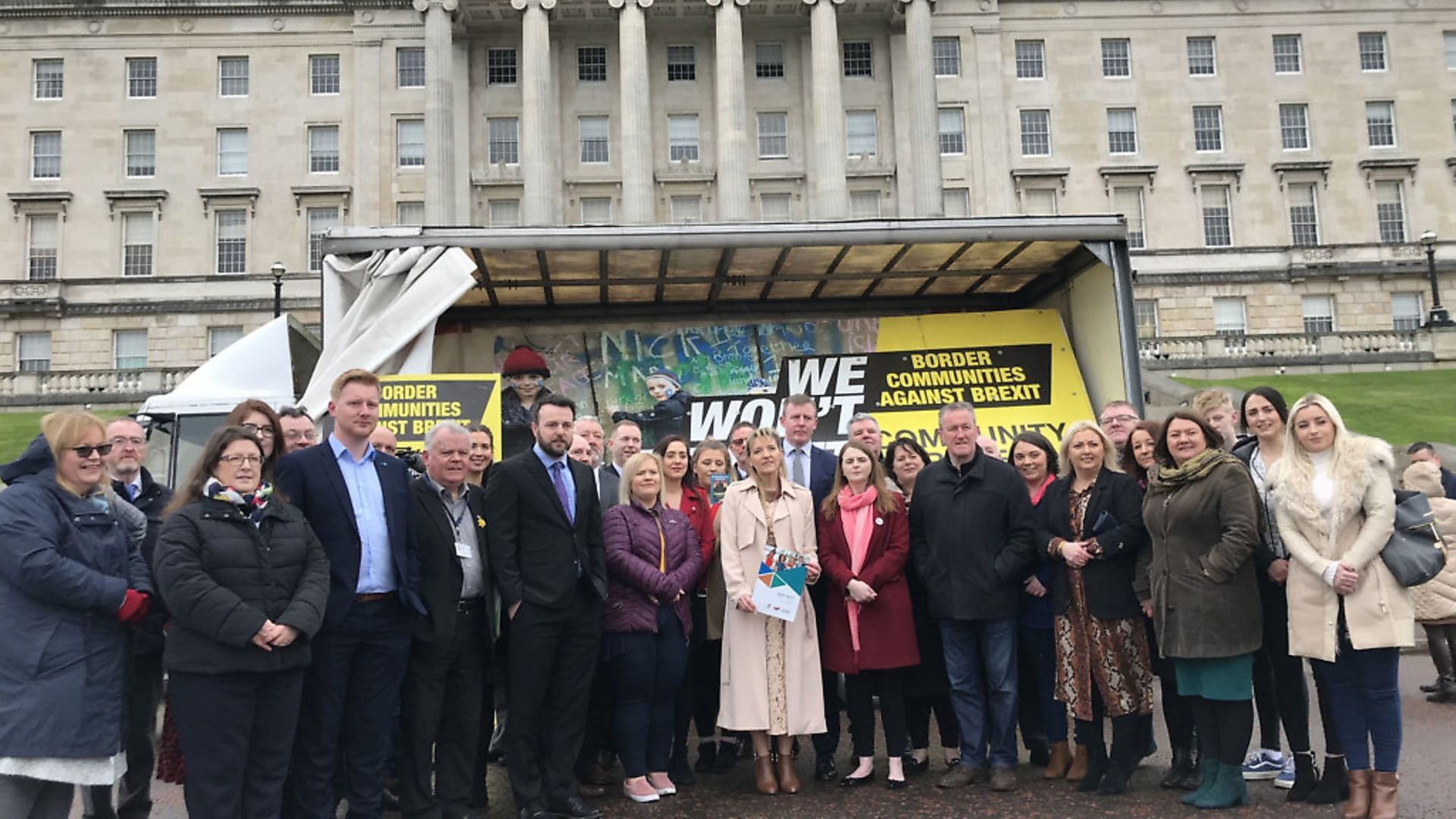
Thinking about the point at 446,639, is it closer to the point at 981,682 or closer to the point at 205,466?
the point at 205,466

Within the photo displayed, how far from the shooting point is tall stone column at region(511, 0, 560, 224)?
43.8m

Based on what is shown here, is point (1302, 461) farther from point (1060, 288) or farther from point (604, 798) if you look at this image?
point (1060, 288)

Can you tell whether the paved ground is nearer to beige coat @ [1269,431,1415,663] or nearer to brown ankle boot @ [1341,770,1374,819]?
brown ankle boot @ [1341,770,1374,819]

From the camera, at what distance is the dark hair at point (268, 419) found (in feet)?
18.9

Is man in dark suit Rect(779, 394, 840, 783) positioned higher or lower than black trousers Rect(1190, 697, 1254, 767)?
higher

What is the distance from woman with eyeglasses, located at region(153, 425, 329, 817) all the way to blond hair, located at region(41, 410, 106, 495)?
0.51 metres

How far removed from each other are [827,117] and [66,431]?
139 feet

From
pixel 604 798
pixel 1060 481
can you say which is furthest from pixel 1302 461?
pixel 604 798

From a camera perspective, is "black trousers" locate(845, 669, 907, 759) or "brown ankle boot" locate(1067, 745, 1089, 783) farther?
"black trousers" locate(845, 669, 907, 759)

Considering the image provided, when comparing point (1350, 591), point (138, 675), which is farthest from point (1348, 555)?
point (138, 675)

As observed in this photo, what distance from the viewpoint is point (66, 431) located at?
507cm

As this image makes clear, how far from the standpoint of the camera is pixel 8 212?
45.3 meters

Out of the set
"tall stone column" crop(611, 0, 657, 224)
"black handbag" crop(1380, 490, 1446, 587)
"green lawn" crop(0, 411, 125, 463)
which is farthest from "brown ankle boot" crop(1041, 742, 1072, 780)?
"tall stone column" crop(611, 0, 657, 224)

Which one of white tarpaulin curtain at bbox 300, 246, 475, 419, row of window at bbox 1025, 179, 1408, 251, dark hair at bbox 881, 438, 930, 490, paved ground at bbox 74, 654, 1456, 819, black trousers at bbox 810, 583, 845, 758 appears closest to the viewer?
paved ground at bbox 74, 654, 1456, 819
